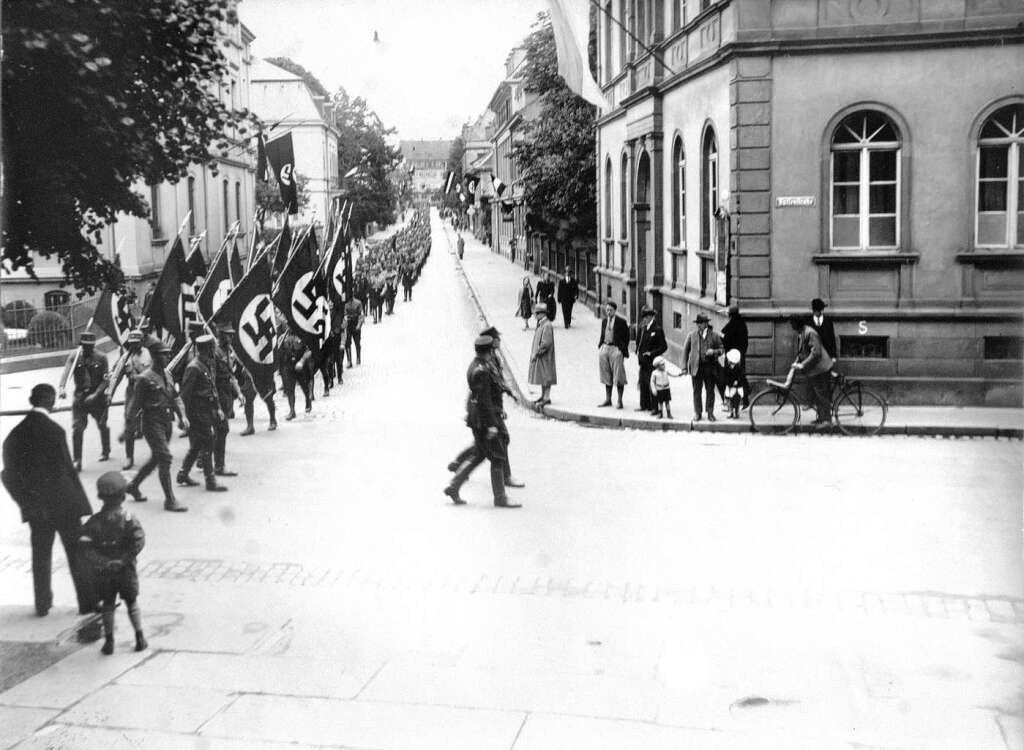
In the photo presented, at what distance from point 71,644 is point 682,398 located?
12607mm

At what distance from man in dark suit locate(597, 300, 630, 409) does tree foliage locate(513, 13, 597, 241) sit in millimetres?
13222

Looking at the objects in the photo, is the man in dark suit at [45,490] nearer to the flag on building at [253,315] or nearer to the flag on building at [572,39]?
the flag on building at [253,315]

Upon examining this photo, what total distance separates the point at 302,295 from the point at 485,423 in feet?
12.2

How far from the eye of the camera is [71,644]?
7.90m

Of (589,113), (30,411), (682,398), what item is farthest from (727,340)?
(589,113)

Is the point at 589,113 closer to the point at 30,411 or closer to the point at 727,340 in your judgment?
the point at 727,340

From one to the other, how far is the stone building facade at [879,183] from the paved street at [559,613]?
3.48 m

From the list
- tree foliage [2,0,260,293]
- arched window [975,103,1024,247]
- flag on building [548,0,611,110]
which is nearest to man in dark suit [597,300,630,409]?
arched window [975,103,1024,247]

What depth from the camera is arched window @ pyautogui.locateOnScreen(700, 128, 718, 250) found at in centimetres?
1988

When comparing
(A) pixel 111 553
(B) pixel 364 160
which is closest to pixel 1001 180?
(B) pixel 364 160

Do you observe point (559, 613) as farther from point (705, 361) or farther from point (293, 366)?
point (293, 366)

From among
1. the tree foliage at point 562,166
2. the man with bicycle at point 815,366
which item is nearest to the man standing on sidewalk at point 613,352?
the man with bicycle at point 815,366

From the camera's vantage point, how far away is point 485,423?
11281 millimetres

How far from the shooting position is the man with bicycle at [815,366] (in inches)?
A: 624
